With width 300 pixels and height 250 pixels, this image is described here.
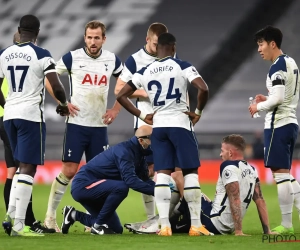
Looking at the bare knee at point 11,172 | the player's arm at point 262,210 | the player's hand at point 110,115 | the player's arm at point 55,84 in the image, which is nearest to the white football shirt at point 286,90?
the player's arm at point 262,210

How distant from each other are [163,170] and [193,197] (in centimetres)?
42

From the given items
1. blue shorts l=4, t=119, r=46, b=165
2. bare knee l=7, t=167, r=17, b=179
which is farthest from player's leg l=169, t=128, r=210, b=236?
bare knee l=7, t=167, r=17, b=179

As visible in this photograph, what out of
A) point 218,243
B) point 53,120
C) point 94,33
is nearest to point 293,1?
point 53,120

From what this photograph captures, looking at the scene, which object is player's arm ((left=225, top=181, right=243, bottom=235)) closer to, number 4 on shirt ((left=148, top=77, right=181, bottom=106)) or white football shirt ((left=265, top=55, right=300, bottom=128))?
white football shirt ((left=265, top=55, right=300, bottom=128))

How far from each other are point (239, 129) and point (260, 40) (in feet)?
51.2

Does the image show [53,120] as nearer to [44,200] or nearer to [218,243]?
[44,200]

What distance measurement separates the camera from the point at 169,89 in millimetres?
8289

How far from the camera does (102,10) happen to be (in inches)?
999

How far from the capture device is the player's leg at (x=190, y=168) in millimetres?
8242

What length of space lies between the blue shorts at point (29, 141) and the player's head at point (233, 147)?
1.93 m

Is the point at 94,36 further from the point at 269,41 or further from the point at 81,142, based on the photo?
the point at 269,41

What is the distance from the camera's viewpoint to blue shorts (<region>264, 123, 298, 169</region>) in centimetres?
869

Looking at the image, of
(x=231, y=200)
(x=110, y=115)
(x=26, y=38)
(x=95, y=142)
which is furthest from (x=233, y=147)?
(x=26, y=38)

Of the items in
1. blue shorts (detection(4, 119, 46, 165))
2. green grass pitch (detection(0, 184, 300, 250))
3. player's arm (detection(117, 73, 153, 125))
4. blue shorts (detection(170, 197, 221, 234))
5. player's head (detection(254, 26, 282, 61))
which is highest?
player's head (detection(254, 26, 282, 61))
